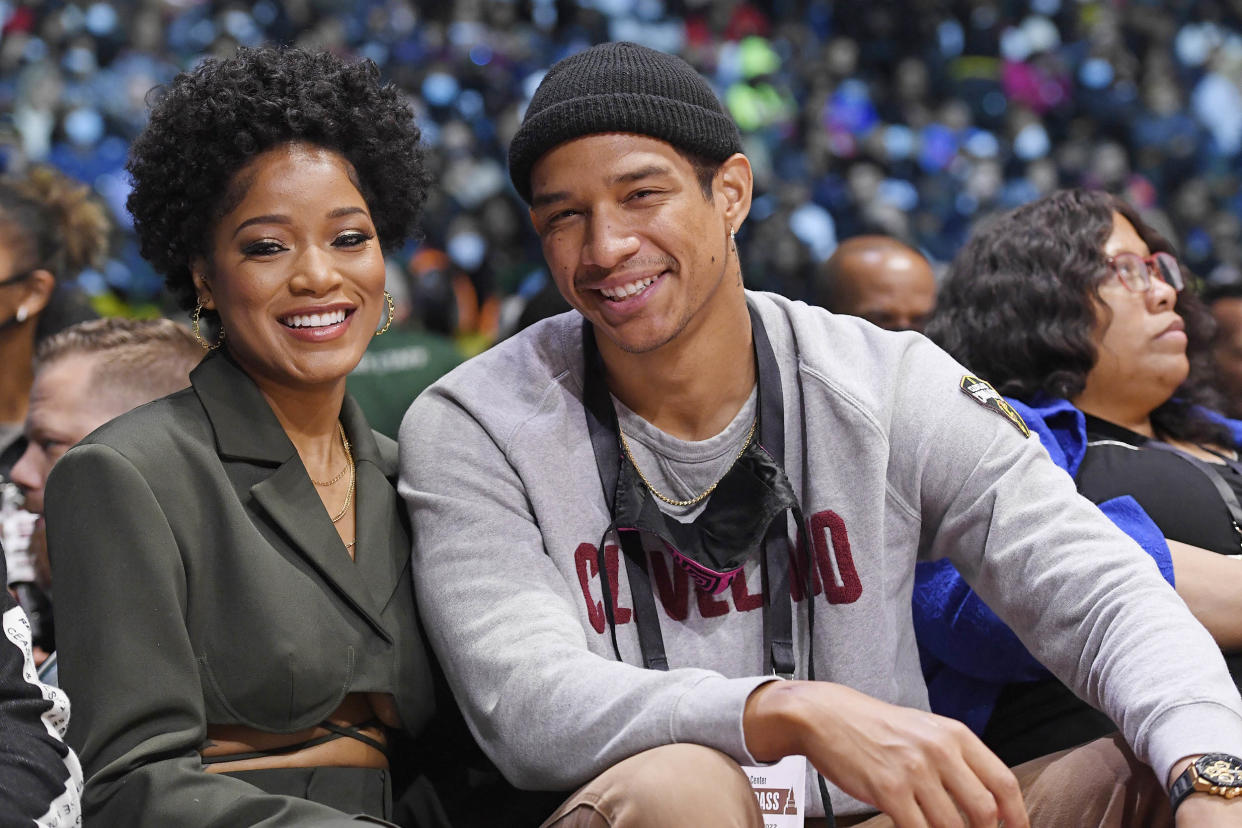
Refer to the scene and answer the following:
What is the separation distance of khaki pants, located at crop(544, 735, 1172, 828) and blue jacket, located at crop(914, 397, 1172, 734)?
384 mm

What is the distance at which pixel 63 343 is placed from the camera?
9.55ft

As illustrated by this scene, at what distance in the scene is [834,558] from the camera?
2205mm

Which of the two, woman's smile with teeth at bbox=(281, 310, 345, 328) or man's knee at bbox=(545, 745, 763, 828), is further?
woman's smile with teeth at bbox=(281, 310, 345, 328)

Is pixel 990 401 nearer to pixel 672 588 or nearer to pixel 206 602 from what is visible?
pixel 672 588

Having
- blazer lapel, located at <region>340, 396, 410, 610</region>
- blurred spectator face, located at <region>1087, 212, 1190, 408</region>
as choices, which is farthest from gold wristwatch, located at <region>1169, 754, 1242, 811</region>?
blurred spectator face, located at <region>1087, 212, 1190, 408</region>

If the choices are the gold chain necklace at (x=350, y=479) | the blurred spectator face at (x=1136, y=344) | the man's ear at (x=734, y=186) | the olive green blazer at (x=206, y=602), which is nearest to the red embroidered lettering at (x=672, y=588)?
the olive green blazer at (x=206, y=602)

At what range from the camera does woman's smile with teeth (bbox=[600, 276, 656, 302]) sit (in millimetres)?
2236

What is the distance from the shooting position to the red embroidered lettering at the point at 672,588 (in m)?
2.22

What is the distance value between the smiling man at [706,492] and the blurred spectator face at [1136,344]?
29.2 inches

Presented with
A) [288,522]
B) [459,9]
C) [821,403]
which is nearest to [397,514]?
[288,522]

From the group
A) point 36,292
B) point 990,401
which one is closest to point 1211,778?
point 990,401

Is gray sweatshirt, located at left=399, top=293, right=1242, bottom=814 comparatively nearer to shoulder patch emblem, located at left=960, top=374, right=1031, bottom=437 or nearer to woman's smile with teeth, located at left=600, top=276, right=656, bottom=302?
shoulder patch emblem, located at left=960, top=374, right=1031, bottom=437

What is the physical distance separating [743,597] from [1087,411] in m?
1.13

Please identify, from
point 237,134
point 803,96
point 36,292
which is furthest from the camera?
point 803,96
